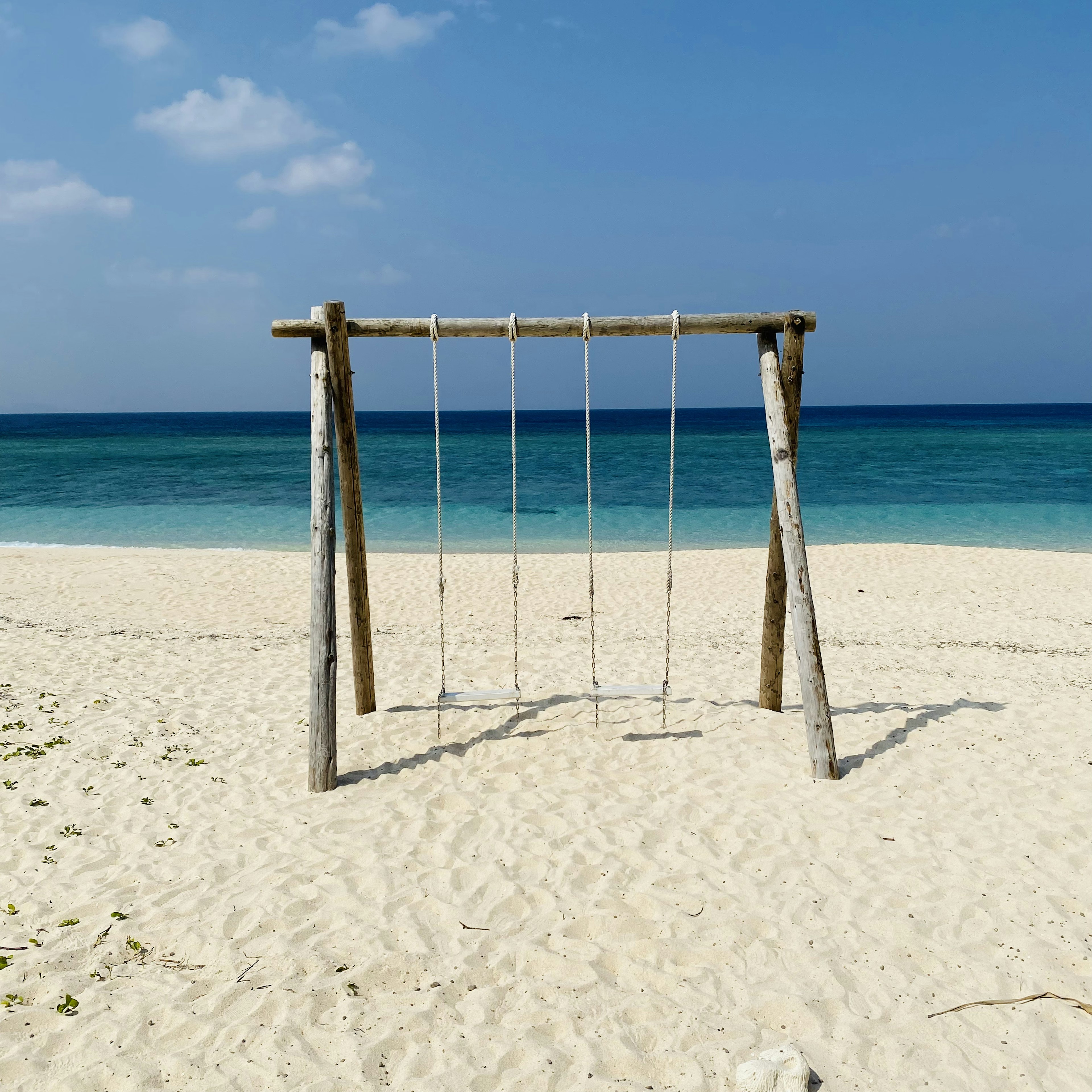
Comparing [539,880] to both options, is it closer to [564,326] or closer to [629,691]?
[629,691]

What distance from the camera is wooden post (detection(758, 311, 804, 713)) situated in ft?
15.2

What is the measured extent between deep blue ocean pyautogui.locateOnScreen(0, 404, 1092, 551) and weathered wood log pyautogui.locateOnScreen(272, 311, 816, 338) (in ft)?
37.4

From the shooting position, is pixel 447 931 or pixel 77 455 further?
pixel 77 455

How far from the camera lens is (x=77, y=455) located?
129ft

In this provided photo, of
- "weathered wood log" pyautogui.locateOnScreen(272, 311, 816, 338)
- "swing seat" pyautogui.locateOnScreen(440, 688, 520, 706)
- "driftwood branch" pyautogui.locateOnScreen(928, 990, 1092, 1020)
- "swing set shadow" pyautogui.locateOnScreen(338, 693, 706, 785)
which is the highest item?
"weathered wood log" pyautogui.locateOnScreen(272, 311, 816, 338)

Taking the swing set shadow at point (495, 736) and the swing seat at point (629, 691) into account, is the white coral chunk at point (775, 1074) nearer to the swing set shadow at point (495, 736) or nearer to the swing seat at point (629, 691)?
the swing seat at point (629, 691)

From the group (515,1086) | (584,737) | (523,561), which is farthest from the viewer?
(523,561)

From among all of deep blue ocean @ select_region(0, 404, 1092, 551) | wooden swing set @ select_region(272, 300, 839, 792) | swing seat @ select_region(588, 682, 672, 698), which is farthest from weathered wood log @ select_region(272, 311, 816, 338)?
deep blue ocean @ select_region(0, 404, 1092, 551)

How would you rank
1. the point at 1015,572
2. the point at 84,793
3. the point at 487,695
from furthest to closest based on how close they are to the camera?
the point at 1015,572, the point at 487,695, the point at 84,793

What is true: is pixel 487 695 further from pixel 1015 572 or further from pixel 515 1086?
pixel 1015 572

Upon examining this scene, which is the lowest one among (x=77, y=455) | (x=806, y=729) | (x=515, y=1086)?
(x=515, y=1086)

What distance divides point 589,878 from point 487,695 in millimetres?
1410

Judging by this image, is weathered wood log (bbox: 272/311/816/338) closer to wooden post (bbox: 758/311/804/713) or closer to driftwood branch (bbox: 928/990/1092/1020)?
wooden post (bbox: 758/311/804/713)

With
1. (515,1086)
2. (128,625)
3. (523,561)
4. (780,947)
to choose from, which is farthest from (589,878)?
(523,561)
